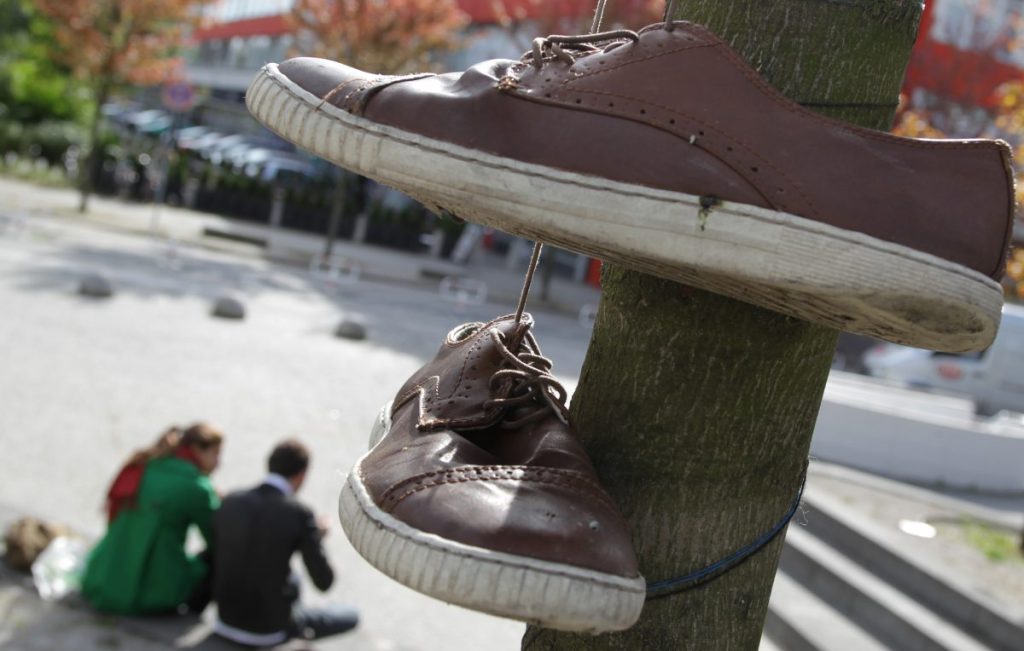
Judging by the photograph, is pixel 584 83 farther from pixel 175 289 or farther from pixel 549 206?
pixel 175 289

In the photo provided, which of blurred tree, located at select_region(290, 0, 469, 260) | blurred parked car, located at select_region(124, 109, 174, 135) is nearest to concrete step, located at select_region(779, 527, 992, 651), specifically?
blurred tree, located at select_region(290, 0, 469, 260)

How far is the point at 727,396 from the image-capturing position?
1.38 meters

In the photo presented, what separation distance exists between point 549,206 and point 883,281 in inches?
14.6

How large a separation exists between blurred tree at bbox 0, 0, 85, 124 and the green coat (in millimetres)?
25585

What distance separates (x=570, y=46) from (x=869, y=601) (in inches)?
252

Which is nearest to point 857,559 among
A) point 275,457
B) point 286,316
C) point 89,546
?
point 275,457

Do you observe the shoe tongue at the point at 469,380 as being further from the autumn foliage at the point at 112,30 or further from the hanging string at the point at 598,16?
the autumn foliage at the point at 112,30

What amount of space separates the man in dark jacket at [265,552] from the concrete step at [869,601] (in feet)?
11.5

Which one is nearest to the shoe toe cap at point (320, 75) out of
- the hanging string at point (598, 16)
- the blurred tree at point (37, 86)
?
the hanging string at point (598, 16)

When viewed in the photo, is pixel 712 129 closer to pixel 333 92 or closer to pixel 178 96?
pixel 333 92

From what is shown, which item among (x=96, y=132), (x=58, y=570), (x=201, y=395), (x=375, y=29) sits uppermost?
(x=375, y=29)

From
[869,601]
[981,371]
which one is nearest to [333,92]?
[869,601]

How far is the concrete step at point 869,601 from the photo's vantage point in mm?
6492

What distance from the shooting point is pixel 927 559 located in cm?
741
